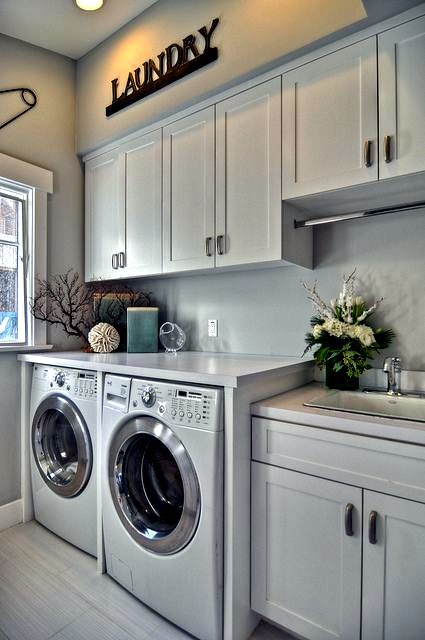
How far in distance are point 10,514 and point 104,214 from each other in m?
1.98

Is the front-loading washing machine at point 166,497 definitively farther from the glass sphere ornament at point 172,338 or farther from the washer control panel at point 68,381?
the glass sphere ornament at point 172,338

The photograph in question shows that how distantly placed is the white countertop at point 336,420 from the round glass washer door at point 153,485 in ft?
1.24

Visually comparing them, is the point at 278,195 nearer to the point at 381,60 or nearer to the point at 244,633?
the point at 381,60

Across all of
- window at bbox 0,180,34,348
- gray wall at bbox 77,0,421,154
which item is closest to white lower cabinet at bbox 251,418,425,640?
gray wall at bbox 77,0,421,154

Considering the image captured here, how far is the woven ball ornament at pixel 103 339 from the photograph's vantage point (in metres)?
2.33

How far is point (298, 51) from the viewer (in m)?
1.61

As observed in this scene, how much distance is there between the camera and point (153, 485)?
5.57ft

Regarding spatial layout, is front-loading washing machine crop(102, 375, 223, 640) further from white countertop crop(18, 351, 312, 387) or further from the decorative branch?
the decorative branch

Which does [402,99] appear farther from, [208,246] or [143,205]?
[143,205]

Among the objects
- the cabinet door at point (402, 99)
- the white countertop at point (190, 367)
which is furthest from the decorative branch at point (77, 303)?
the cabinet door at point (402, 99)

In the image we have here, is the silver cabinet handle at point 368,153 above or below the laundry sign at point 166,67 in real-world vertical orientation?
below

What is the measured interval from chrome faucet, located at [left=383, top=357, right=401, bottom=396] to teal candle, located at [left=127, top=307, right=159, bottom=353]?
1335 millimetres

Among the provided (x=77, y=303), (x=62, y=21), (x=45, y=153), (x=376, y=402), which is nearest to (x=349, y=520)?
(x=376, y=402)

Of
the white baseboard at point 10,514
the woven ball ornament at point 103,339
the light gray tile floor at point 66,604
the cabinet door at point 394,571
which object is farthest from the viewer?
the woven ball ornament at point 103,339
